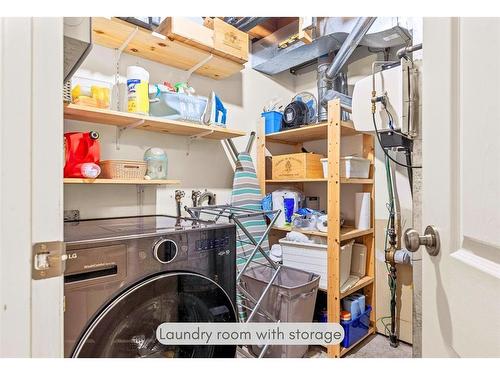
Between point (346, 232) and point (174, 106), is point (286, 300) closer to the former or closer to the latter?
point (346, 232)

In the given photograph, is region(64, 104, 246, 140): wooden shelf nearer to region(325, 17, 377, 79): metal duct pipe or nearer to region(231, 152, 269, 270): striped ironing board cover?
region(231, 152, 269, 270): striped ironing board cover

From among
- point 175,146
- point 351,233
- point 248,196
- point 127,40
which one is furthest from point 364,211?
point 127,40

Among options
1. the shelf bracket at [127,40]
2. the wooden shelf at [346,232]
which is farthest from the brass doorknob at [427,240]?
the shelf bracket at [127,40]

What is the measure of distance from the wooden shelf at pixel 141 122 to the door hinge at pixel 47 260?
0.97 m

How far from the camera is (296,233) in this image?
6.49ft

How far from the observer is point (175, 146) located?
1.82 meters

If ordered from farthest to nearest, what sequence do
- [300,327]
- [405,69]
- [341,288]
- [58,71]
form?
[341,288] < [300,327] < [405,69] < [58,71]

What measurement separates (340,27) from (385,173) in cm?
105

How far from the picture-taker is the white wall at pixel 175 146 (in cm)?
150

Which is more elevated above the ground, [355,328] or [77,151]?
[77,151]

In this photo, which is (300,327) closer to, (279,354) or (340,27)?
(279,354)

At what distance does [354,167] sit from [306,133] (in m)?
0.45

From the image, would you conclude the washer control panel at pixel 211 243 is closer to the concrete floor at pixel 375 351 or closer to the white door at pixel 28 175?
the white door at pixel 28 175
